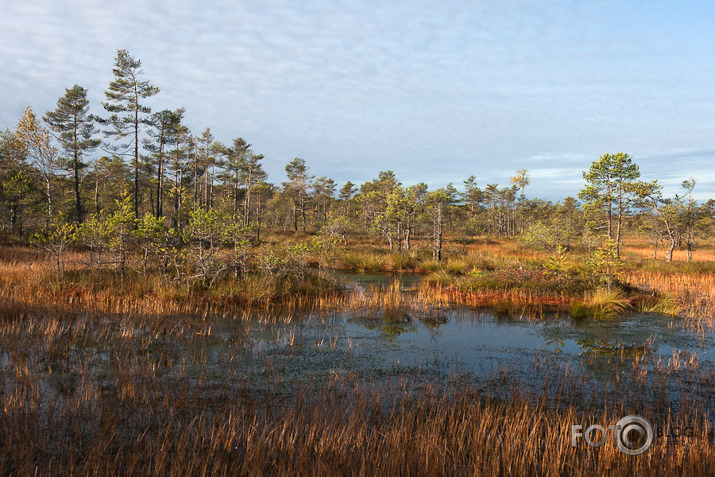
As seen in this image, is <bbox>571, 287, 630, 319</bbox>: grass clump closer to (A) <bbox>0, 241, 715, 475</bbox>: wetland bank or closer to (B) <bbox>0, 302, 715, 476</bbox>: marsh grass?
(A) <bbox>0, 241, 715, 475</bbox>: wetland bank

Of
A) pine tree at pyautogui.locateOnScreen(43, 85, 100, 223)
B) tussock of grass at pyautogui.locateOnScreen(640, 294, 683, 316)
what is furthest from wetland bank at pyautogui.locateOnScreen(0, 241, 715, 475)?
pine tree at pyautogui.locateOnScreen(43, 85, 100, 223)

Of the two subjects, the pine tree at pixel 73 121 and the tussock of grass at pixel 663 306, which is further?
the pine tree at pixel 73 121

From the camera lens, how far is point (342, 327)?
10305 millimetres

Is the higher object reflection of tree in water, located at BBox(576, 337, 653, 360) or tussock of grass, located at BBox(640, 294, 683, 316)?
tussock of grass, located at BBox(640, 294, 683, 316)

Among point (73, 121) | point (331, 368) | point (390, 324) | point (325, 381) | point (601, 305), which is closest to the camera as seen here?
point (325, 381)

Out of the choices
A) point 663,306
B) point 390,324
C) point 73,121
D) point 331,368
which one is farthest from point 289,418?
point 73,121

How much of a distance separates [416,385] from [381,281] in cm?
1298

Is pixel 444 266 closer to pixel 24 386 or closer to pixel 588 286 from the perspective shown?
pixel 588 286

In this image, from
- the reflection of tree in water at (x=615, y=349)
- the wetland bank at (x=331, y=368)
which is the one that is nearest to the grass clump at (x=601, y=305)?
the wetland bank at (x=331, y=368)

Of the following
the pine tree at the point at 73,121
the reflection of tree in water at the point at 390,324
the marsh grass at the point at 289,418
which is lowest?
the reflection of tree in water at the point at 390,324

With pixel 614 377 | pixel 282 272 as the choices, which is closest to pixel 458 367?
pixel 614 377

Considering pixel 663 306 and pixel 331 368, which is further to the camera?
pixel 663 306

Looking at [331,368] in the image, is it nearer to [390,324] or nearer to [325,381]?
[325,381]

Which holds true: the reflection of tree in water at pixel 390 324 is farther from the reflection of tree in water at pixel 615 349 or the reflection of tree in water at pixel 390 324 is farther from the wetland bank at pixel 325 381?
the reflection of tree in water at pixel 615 349
